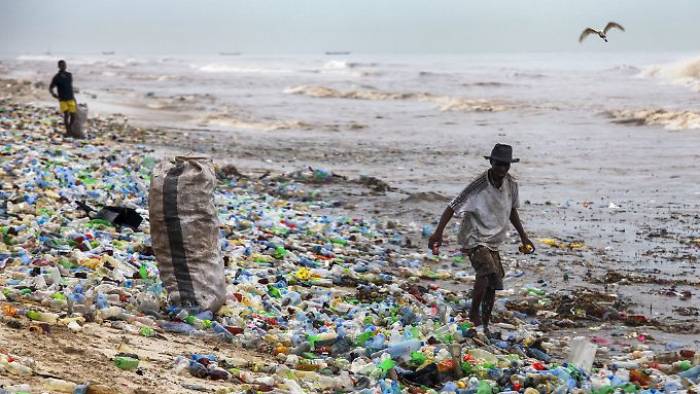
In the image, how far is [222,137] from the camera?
74.4ft

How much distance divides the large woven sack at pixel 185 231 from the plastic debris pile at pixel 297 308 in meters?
0.16

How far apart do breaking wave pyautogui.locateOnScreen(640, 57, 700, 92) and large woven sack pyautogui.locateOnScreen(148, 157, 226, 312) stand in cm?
3886

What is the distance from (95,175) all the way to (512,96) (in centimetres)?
3117

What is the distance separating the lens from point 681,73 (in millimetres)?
50781

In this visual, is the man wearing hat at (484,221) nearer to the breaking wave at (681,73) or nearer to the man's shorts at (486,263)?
the man's shorts at (486,263)

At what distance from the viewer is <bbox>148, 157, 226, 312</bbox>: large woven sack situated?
662 centimetres

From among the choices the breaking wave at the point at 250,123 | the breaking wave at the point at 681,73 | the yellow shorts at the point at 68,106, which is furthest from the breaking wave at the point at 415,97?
the yellow shorts at the point at 68,106

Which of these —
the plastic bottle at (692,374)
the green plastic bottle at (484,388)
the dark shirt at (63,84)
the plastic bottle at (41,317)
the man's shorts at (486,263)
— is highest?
the dark shirt at (63,84)

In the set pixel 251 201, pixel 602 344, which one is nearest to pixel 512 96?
pixel 251 201

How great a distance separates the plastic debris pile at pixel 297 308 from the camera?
5621 millimetres

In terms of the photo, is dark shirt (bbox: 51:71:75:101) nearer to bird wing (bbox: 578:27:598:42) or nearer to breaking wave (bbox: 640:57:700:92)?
bird wing (bbox: 578:27:598:42)

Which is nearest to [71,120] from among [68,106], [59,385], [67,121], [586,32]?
[67,121]

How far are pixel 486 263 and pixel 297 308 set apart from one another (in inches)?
61.6

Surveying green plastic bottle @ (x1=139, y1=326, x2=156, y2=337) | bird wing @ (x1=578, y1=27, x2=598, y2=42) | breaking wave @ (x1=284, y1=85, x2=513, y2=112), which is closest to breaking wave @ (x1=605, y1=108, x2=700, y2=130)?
breaking wave @ (x1=284, y1=85, x2=513, y2=112)
